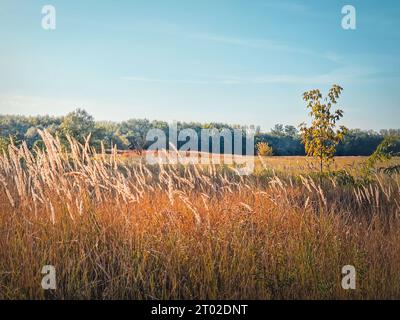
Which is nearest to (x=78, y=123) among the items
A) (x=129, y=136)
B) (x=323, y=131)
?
(x=129, y=136)

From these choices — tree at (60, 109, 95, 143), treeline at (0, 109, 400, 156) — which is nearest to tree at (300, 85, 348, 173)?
treeline at (0, 109, 400, 156)

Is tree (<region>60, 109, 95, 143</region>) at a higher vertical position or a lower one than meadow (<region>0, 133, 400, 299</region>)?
higher

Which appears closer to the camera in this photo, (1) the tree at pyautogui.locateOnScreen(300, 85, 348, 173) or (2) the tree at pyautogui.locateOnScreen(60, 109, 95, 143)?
(1) the tree at pyautogui.locateOnScreen(300, 85, 348, 173)

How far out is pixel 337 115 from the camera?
7.52m

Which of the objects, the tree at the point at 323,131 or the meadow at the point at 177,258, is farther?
the tree at the point at 323,131

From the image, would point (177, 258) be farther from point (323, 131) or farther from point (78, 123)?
point (78, 123)

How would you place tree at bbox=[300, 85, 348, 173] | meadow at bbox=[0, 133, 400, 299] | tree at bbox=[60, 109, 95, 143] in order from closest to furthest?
meadow at bbox=[0, 133, 400, 299] < tree at bbox=[300, 85, 348, 173] < tree at bbox=[60, 109, 95, 143]

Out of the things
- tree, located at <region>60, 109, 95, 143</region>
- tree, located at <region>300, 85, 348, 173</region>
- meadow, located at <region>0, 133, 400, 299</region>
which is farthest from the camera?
tree, located at <region>60, 109, 95, 143</region>

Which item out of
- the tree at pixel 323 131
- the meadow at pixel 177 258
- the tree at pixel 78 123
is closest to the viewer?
the meadow at pixel 177 258

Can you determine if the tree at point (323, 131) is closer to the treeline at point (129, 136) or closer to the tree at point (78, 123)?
the treeline at point (129, 136)

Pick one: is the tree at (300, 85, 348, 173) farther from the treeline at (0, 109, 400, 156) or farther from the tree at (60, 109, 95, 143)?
the tree at (60, 109, 95, 143)

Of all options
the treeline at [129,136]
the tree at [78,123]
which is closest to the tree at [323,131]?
the treeline at [129,136]
